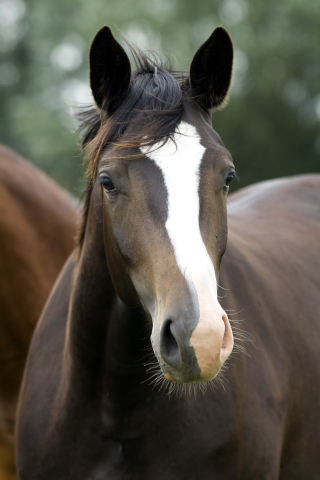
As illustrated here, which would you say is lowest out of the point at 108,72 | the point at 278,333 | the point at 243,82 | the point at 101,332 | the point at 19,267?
the point at 243,82

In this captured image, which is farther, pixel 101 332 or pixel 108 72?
pixel 101 332

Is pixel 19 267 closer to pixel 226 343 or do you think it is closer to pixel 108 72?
pixel 108 72

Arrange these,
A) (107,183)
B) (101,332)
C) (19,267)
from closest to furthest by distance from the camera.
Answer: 1. (107,183)
2. (101,332)
3. (19,267)

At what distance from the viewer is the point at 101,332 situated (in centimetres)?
242

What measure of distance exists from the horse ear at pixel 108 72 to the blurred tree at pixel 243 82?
14064mm

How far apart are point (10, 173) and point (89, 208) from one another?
1.95 meters

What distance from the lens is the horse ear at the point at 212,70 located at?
2336 millimetres

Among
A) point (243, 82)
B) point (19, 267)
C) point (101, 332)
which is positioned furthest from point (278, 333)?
point (243, 82)

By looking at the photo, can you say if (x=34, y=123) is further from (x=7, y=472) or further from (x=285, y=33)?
(x=7, y=472)

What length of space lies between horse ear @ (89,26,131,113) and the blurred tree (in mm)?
14064

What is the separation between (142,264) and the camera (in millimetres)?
2000

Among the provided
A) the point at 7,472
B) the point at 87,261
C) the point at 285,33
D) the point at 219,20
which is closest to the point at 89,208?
the point at 87,261

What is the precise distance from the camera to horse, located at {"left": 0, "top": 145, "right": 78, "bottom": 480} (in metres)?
4.00

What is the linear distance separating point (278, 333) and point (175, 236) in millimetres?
1213
